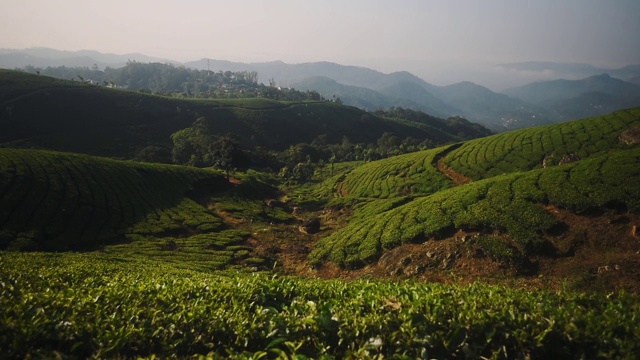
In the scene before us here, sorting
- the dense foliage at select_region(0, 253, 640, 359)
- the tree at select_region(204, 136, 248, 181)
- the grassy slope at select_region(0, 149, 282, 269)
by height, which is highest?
the dense foliage at select_region(0, 253, 640, 359)

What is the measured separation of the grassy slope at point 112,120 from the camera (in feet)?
377

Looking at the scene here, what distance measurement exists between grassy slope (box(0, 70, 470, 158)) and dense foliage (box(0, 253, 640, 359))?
123257 millimetres

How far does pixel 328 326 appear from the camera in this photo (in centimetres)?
625

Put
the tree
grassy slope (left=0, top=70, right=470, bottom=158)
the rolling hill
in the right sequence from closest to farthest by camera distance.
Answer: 1. the rolling hill
2. the tree
3. grassy slope (left=0, top=70, right=470, bottom=158)

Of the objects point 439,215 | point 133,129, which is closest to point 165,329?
point 439,215

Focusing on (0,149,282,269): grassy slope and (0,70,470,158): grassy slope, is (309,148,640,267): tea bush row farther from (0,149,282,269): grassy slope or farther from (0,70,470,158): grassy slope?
(0,70,470,158): grassy slope

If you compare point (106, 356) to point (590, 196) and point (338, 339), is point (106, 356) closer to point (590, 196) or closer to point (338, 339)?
point (338, 339)

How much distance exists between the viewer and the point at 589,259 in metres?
20.0

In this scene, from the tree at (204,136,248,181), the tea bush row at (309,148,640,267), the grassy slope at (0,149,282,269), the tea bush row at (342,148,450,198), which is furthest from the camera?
the tree at (204,136,248,181)

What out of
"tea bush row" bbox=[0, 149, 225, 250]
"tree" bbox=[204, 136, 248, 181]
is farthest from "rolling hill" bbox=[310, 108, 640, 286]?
"tree" bbox=[204, 136, 248, 181]

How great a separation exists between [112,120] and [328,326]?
15994 cm

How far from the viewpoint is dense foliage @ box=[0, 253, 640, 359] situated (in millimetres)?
5508

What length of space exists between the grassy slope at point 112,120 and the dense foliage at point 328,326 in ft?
404

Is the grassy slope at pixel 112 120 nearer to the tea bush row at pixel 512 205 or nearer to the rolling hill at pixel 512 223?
the tea bush row at pixel 512 205
